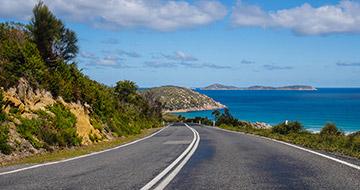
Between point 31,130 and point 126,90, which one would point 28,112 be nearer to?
point 31,130

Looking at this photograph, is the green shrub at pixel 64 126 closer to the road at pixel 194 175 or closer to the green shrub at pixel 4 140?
the green shrub at pixel 4 140

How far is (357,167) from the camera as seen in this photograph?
9969 millimetres

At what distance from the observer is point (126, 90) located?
6956 centimetres

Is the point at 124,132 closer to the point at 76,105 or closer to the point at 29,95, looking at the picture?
the point at 76,105

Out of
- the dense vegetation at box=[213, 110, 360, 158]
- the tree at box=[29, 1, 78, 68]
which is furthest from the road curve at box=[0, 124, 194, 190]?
the tree at box=[29, 1, 78, 68]

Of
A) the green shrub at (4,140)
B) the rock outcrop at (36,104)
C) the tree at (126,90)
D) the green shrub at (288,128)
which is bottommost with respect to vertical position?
the green shrub at (288,128)

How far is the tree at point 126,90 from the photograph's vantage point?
68.4 meters

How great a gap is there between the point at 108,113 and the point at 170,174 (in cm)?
2349

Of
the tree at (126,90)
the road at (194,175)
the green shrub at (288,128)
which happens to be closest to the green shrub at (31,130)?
the road at (194,175)

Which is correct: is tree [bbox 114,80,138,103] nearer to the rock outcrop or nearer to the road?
the rock outcrop

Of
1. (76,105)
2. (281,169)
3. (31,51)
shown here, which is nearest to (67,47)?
(76,105)

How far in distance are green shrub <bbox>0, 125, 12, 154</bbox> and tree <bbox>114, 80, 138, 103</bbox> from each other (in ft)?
173

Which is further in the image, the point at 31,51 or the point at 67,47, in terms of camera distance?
the point at 67,47

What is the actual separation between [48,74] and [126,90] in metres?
46.9
